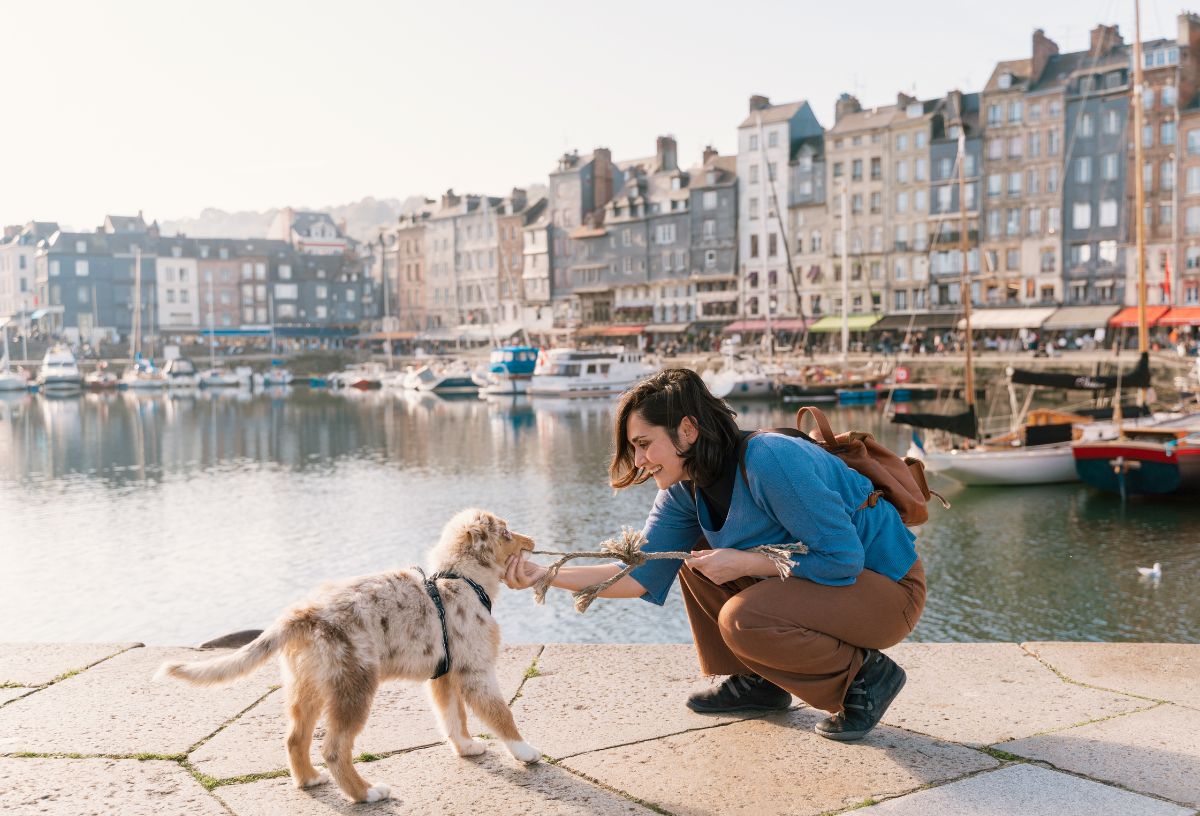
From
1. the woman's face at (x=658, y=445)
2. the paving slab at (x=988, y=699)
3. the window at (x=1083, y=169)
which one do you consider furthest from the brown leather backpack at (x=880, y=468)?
the window at (x=1083, y=169)

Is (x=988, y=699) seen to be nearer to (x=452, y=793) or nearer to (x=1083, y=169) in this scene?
(x=452, y=793)

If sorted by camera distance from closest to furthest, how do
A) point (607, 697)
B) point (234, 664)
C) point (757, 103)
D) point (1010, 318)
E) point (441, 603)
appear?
point (234, 664)
point (441, 603)
point (607, 697)
point (1010, 318)
point (757, 103)

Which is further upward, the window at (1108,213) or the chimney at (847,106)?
the chimney at (847,106)

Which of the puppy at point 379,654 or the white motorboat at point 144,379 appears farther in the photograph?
the white motorboat at point 144,379

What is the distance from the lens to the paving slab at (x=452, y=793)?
3.69m

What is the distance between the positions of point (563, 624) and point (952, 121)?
57.4 metres

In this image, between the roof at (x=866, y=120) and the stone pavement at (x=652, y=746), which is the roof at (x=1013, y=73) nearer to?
the roof at (x=866, y=120)

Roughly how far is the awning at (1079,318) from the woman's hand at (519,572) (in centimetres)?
5660

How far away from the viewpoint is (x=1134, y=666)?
516 centimetres

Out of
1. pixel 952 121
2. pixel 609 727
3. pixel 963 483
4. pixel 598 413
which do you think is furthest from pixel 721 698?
pixel 952 121

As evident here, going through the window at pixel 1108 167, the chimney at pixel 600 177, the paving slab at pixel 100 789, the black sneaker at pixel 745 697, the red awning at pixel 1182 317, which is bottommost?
the paving slab at pixel 100 789

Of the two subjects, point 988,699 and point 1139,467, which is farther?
point 1139,467

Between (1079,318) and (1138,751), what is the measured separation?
57.8 m

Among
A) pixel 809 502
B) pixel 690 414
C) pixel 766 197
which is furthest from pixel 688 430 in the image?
pixel 766 197
